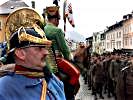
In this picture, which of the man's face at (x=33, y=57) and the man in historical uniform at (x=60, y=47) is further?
the man in historical uniform at (x=60, y=47)

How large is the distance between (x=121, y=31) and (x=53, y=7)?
89.1 meters

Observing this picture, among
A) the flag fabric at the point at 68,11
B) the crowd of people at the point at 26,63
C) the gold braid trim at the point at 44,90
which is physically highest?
the flag fabric at the point at 68,11

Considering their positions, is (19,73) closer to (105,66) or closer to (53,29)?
A: (53,29)

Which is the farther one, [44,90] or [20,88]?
[44,90]

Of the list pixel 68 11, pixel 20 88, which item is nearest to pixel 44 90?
pixel 20 88

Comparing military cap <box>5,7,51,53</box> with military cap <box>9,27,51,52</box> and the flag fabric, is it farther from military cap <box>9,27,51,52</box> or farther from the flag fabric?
the flag fabric

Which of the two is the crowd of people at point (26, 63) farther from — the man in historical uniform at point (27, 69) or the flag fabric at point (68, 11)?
the flag fabric at point (68, 11)

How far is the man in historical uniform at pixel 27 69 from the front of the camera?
3660 mm

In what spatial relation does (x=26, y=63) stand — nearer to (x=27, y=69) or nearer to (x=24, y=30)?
(x=27, y=69)

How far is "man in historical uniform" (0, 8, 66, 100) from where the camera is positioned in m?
3.66

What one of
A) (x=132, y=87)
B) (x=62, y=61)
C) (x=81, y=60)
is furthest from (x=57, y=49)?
(x=132, y=87)

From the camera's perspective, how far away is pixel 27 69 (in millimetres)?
3746

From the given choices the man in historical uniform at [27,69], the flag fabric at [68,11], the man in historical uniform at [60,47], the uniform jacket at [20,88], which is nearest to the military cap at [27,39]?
the man in historical uniform at [27,69]

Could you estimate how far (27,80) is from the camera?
12.2 ft
